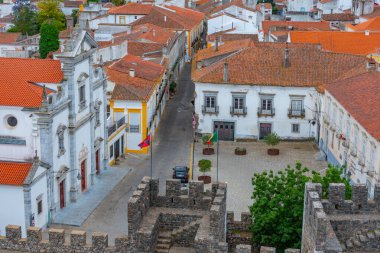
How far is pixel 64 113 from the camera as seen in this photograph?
46.7 metres

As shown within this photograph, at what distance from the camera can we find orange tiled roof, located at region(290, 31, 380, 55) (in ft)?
266

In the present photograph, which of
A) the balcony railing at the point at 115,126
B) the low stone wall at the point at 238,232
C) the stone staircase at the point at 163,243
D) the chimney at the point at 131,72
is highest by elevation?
the chimney at the point at 131,72

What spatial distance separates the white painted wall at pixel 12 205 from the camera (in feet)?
137

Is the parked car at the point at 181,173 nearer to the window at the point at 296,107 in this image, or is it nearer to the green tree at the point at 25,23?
the window at the point at 296,107

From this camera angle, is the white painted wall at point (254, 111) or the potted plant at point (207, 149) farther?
the white painted wall at point (254, 111)

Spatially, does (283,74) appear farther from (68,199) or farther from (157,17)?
(157,17)

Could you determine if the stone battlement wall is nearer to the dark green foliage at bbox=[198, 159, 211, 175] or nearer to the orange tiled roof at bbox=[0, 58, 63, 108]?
the orange tiled roof at bbox=[0, 58, 63, 108]

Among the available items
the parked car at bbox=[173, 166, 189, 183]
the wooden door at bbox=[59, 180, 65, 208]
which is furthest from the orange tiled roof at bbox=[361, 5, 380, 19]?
the wooden door at bbox=[59, 180, 65, 208]

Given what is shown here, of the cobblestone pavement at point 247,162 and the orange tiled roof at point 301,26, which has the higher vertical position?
the orange tiled roof at point 301,26

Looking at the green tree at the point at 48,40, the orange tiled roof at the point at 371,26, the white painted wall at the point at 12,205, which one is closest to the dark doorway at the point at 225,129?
the white painted wall at the point at 12,205

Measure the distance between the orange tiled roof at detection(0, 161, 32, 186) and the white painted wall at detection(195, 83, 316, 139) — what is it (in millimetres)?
26489

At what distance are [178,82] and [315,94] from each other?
32649 mm

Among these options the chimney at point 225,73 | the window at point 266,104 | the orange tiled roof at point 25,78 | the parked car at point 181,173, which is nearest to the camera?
the orange tiled roof at point 25,78

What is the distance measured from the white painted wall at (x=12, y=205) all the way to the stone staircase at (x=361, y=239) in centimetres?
2394
